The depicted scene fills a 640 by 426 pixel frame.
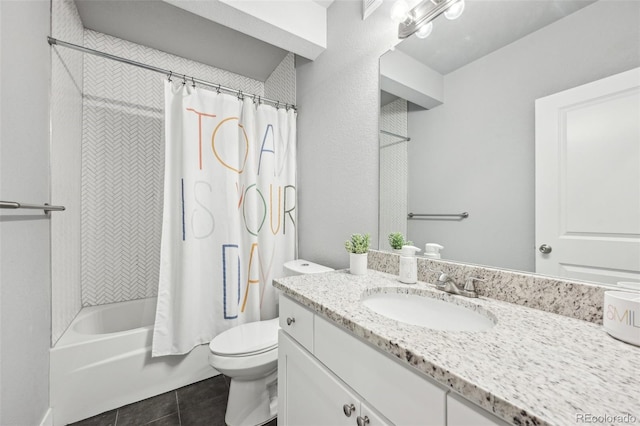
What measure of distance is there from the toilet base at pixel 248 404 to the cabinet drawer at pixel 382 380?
78 cm

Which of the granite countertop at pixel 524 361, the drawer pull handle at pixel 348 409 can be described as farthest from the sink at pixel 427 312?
the drawer pull handle at pixel 348 409

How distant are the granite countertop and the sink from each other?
0.04 meters

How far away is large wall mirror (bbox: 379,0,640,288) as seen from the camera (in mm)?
658

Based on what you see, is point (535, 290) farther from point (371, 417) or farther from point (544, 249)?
point (371, 417)

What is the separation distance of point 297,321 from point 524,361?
67 cm

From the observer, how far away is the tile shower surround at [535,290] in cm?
68

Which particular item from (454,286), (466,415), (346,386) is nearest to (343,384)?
(346,386)

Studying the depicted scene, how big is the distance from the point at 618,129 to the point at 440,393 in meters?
0.78

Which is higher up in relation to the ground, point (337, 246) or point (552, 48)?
point (552, 48)

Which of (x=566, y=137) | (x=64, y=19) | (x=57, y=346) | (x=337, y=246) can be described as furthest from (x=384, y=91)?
(x=57, y=346)

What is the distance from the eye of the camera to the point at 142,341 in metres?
1.53

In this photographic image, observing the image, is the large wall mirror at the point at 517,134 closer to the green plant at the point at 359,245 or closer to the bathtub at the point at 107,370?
the green plant at the point at 359,245

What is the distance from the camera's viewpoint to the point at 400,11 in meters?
1.17

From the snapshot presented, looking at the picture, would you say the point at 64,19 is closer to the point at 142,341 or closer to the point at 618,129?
the point at 142,341
